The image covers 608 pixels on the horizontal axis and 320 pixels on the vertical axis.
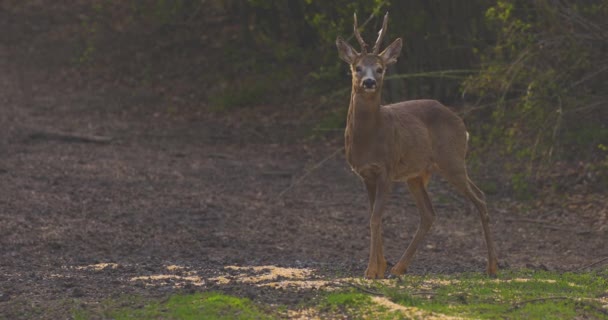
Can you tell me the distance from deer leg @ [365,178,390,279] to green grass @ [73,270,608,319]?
2.11ft

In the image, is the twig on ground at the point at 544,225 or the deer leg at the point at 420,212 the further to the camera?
the twig on ground at the point at 544,225

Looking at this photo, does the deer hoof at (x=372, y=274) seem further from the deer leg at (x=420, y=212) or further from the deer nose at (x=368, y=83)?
the deer nose at (x=368, y=83)

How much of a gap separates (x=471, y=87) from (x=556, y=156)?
1.48 m

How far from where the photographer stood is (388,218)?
43.2 feet

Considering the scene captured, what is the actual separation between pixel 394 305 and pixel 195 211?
6.05 metres

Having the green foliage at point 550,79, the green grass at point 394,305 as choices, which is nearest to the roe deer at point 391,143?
the green grass at point 394,305

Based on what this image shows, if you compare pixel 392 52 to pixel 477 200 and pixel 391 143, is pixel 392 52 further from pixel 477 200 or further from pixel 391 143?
pixel 477 200

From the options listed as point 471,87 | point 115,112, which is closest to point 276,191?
point 471,87

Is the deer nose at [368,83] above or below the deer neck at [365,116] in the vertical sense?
above

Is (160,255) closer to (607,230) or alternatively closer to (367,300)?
(367,300)

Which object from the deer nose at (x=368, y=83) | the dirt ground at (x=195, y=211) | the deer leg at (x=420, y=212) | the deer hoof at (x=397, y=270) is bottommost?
the dirt ground at (x=195, y=211)

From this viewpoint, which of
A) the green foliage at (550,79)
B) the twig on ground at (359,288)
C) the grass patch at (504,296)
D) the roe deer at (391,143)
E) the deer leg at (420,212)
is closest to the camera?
the grass patch at (504,296)

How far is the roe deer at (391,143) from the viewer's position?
8.66 meters

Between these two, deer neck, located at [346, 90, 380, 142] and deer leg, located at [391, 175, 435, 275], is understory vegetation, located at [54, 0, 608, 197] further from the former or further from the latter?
deer neck, located at [346, 90, 380, 142]
